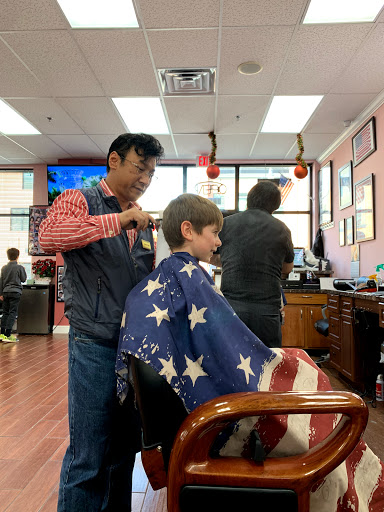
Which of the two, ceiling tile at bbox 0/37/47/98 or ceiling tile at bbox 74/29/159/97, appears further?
ceiling tile at bbox 0/37/47/98

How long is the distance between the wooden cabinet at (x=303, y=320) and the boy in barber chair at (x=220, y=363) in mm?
4101

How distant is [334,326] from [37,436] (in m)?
2.91

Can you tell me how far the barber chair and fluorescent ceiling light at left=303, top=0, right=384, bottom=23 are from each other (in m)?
3.22

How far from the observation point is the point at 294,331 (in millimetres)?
5004

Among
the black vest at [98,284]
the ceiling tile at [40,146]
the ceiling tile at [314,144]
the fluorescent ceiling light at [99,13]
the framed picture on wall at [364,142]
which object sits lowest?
the black vest at [98,284]

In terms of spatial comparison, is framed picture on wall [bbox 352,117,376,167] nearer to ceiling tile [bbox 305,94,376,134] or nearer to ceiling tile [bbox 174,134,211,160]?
ceiling tile [bbox 305,94,376,134]

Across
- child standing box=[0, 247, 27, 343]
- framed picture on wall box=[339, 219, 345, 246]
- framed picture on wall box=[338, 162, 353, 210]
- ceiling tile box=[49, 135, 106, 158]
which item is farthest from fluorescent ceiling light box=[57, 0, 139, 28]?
child standing box=[0, 247, 27, 343]

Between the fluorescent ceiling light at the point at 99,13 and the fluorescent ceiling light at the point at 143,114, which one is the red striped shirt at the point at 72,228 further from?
the fluorescent ceiling light at the point at 143,114

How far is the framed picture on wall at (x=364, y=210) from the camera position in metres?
4.49

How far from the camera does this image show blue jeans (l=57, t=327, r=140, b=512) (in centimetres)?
108

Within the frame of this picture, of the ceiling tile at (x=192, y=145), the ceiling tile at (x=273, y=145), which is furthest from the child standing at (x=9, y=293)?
the ceiling tile at (x=273, y=145)

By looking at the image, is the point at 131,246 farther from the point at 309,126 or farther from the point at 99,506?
the point at 309,126

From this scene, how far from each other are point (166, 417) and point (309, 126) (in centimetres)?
520

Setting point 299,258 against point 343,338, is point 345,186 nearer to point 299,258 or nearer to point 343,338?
point 299,258
